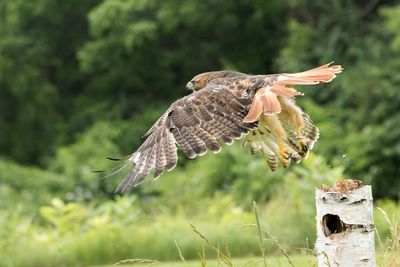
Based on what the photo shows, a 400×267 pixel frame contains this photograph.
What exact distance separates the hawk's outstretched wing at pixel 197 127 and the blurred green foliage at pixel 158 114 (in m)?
3.59

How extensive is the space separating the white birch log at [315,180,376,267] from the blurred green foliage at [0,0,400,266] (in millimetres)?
5147

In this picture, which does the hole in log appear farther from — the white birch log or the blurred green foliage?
the blurred green foliage

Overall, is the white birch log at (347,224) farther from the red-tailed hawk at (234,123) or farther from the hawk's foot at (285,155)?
the hawk's foot at (285,155)

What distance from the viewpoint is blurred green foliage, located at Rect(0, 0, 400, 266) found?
11.3 meters

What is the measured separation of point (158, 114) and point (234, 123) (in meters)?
17.7

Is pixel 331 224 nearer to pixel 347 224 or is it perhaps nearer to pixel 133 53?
pixel 347 224

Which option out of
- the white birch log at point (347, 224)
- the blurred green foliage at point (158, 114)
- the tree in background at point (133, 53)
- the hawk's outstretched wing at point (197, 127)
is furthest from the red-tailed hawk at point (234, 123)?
the tree in background at point (133, 53)

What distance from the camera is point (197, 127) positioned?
275 inches

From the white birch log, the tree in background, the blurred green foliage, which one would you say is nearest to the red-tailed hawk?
the white birch log

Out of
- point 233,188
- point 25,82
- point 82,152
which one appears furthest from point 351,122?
point 25,82

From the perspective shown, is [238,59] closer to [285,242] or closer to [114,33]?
[114,33]

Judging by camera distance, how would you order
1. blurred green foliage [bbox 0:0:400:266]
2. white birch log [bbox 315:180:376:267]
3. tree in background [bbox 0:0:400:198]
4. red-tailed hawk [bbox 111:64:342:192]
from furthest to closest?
tree in background [bbox 0:0:400:198] < blurred green foliage [bbox 0:0:400:266] < red-tailed hawk [bbox 111:64:342:192] < white birch log [bbox 315:180:376:267]

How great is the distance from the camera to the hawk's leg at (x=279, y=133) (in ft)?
23.9

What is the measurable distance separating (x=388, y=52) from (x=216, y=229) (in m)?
10.8
